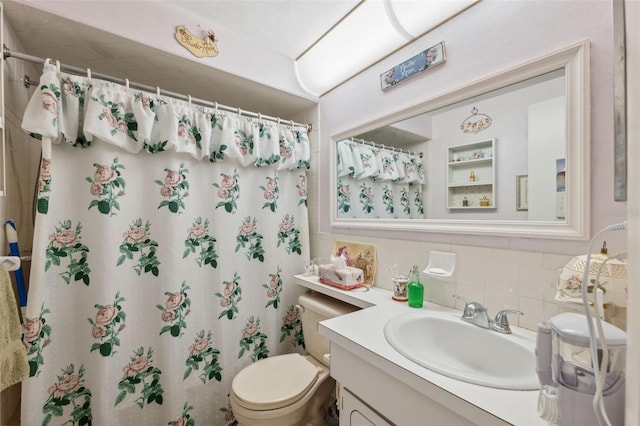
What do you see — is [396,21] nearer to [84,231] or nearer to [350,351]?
[350,351]

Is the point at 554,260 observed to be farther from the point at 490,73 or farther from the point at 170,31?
the point at 170,31

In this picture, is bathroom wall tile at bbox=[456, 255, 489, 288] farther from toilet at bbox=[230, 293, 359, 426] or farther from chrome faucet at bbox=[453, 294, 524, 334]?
toilet at bbox=[230, 293, 359, 426]

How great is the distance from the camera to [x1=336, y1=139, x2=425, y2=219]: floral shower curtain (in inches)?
54.0

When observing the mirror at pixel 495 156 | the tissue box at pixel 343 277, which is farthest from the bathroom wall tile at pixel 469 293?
the tissue box at pixel 343 277

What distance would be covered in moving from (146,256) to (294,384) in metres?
0.98

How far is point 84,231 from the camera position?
121cm

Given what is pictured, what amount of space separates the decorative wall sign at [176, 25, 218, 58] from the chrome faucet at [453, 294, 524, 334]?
1727 mm

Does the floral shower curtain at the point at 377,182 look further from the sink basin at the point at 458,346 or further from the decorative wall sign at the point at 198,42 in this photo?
the decorative wall sign at the point at 198,42

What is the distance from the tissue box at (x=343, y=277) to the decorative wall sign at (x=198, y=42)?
1341mm

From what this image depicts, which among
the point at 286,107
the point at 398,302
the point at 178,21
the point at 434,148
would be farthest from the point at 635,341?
the point at 286,107

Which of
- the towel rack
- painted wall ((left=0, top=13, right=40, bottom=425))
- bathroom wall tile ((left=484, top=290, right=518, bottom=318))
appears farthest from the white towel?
bathroom wall tile ((left=484, top=290, right=518, bottom=318))

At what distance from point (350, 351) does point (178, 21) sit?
1712 mm

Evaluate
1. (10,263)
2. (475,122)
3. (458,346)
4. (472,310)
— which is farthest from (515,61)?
(10,263)

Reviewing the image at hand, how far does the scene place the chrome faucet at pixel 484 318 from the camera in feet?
3.06
